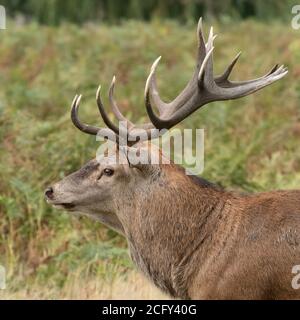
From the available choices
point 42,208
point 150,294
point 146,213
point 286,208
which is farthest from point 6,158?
point 286,208

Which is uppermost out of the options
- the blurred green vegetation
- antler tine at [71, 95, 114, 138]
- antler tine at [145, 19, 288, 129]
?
the blurred green vegetation

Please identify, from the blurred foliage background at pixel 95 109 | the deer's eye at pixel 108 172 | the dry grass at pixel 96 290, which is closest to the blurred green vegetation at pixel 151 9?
the blurred foliage background at pixel 95 109

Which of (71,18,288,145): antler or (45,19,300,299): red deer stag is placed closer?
(45,19,300,299): red deer stag

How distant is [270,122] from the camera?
15.7 meters

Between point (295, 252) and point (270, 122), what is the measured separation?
814 cm

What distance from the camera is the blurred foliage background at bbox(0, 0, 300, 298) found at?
11.0 metres

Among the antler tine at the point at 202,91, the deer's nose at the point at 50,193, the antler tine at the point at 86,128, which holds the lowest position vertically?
the deer's nose at the point at 50,193

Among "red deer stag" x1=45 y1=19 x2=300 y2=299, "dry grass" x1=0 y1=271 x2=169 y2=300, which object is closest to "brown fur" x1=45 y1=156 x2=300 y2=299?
"red deer stag" x1=45 y1=19 x2=300 y2=299

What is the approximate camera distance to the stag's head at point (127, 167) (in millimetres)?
8258

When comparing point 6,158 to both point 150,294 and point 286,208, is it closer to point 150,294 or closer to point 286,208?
point 150,294

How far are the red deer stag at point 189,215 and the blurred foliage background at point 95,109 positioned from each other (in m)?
1.52

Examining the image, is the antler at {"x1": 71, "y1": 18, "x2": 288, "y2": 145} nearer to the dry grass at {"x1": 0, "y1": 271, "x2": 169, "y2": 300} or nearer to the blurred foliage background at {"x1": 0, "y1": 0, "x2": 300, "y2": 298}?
the dry grass at {"x1": 0, "y1": 271, "x2": 169, "y2": 300}

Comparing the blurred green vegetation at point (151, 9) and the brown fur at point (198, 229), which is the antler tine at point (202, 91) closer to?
the brown fur at point (198, 229)

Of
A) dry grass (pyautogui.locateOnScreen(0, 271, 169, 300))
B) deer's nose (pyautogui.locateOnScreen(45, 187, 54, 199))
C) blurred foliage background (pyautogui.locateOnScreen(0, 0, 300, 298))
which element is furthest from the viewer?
blurred foliage background (pyautogui.locateOnScreen(0, 0, 300, 298))
